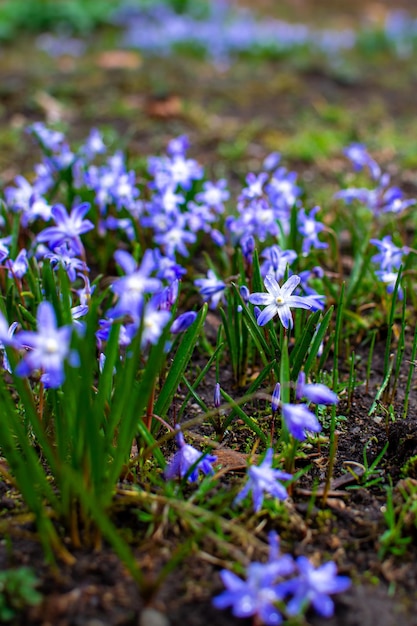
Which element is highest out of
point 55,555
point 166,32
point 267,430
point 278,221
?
point 166,32

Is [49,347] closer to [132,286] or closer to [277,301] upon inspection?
[132,286]

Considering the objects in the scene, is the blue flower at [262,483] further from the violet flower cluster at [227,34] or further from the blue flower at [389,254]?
the violet flower cluster at [227,34]

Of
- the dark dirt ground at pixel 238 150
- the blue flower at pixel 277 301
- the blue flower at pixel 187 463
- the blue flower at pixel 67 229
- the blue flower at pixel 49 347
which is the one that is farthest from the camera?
the blue flower at pixel 67 229

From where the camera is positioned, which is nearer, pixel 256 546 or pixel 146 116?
pixel 256 546

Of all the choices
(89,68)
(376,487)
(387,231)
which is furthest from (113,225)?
(89,68)

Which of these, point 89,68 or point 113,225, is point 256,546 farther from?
point 89,68

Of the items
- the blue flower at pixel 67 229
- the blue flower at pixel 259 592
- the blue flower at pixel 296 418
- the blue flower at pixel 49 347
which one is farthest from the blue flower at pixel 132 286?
the blue flower at pixel 67 229

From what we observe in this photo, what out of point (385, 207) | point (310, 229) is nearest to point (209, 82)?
point (385, 207)
